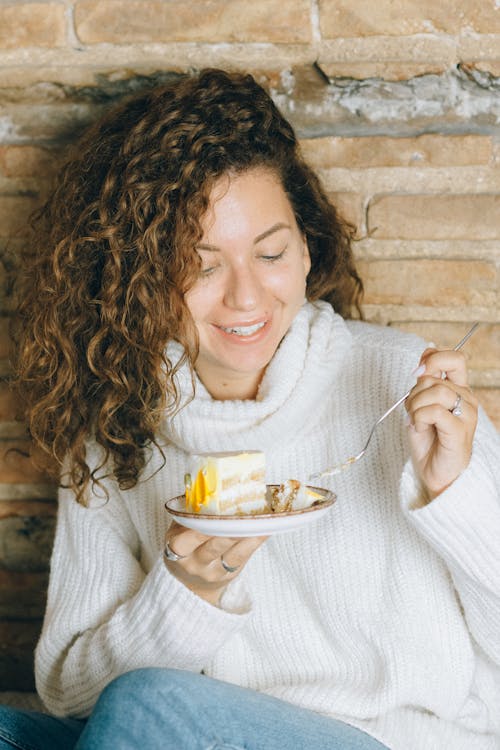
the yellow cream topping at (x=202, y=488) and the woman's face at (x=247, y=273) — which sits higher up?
the woman's face at (x=247, y=273)

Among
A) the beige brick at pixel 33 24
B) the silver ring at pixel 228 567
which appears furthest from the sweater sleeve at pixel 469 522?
the beige brick at pixel 33 24

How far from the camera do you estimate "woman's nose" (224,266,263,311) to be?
4.16 feet

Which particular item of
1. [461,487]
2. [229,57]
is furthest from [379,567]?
[229,57]

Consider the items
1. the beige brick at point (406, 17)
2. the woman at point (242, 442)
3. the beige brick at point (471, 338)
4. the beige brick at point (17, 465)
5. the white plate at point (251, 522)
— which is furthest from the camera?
the beige brick at point (17, 465)

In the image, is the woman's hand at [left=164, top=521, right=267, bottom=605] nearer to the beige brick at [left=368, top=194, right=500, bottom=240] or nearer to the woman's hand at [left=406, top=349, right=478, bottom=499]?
the woman's hand at [left=406, top=349, right=478, bottom=499]

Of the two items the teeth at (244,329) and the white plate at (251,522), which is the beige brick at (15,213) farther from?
the white plate at (251,522)

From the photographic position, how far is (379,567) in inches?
52.8

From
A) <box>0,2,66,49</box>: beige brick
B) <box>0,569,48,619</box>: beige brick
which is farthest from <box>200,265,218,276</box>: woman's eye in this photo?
<box>0,569,48,619</box>: beige brick

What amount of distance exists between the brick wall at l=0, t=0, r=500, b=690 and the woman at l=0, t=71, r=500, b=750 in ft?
0.30

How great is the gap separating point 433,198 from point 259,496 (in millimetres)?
605

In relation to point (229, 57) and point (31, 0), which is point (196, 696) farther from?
point (31, 0)

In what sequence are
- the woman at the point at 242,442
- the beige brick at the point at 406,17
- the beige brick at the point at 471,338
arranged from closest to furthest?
the woman at the point at 242,442, the beige brick at the point at 406,17, the beige brick at the point at 471,338

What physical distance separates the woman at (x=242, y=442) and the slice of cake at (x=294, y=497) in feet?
0.19

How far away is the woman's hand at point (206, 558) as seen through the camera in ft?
3.85
